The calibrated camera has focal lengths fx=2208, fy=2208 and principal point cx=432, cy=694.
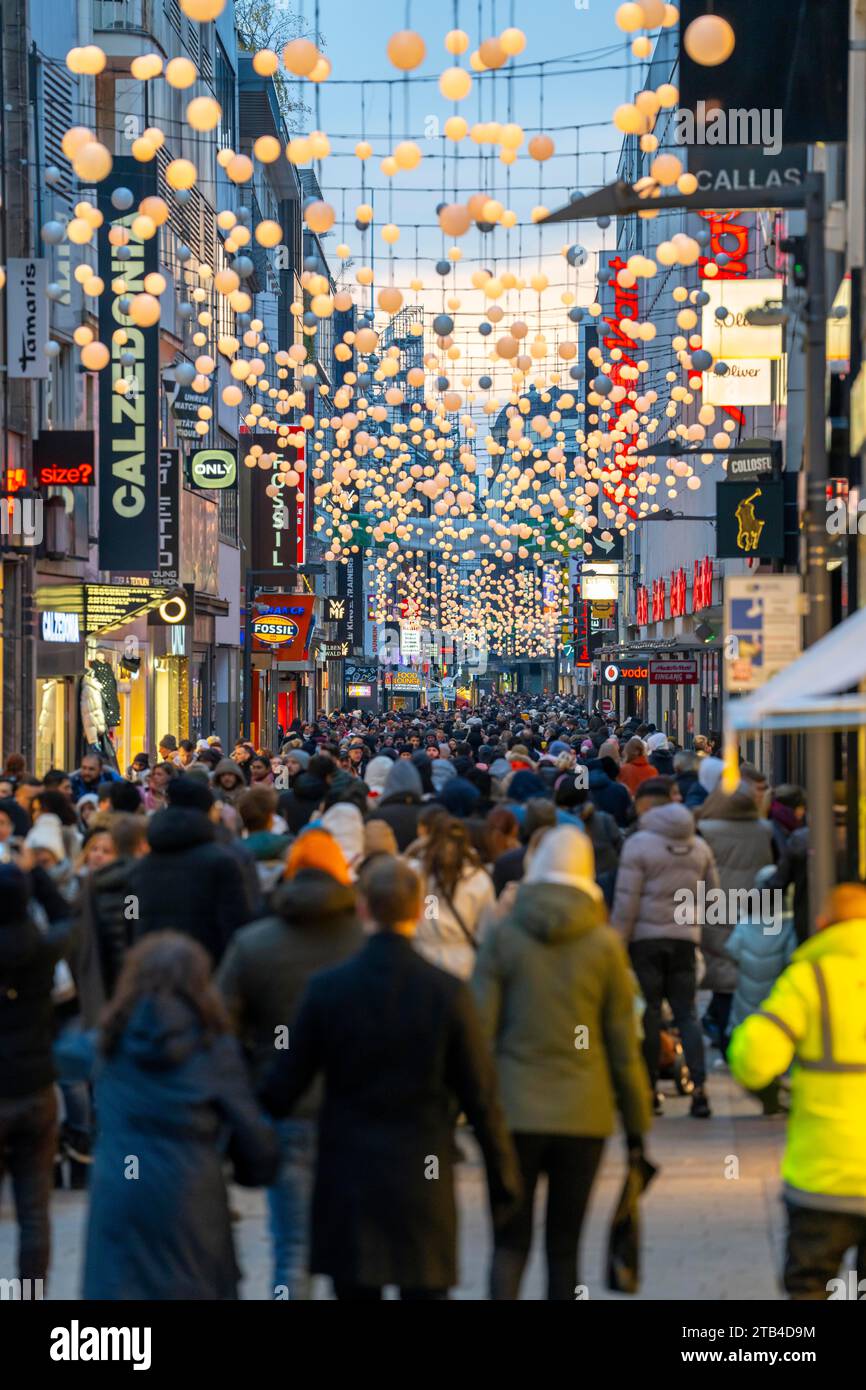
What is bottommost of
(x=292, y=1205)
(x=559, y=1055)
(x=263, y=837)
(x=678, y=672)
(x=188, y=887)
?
(x=292, y=1205)

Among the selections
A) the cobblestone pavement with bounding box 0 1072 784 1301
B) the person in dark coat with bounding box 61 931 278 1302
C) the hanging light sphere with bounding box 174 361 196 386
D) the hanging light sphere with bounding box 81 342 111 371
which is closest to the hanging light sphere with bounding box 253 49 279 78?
the hanging light sphere with bounding box 81 342 111 371

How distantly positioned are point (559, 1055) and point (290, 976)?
1013mm

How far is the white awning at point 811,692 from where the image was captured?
7.32 m

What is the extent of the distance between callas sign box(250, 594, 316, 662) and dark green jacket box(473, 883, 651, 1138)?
40.5 metres

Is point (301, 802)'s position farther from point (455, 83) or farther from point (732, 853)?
point (455, 83)

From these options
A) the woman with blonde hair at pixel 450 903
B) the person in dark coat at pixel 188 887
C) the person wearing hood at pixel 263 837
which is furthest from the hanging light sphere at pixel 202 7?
the person in dark coat at pixel 188 887

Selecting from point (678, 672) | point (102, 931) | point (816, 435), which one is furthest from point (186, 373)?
point (678, 672)

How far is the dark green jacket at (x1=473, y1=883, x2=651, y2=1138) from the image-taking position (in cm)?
737

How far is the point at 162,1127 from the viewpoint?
6.40 meters

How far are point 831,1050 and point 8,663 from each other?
77.7 ft

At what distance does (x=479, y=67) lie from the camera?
1336 cm

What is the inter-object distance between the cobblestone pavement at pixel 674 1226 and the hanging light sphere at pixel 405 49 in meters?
6.38

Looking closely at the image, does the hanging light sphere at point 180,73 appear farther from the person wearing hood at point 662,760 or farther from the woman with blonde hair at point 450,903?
the person wearing hood at point 662,760
